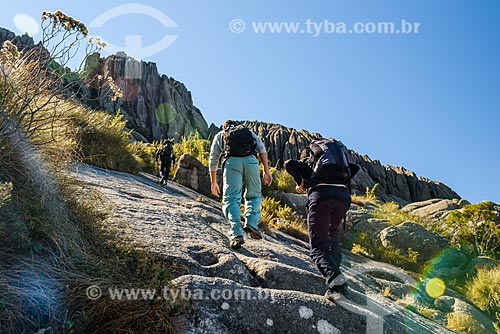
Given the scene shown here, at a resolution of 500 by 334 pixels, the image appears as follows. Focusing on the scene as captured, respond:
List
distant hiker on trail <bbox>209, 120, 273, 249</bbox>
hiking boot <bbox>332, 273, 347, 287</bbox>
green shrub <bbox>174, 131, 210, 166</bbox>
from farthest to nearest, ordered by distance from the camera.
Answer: green shrub <bbox>174, 131, 210, 166</bbox>
distant hiker on trail <bbox>209, 120, 273, 249</bbox>
hiking boot <bbox>332, 273, 347, 287</bbox>

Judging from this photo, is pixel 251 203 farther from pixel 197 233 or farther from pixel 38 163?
pixel 38 163

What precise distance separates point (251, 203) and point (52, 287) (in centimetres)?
292

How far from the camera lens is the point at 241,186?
5.11m

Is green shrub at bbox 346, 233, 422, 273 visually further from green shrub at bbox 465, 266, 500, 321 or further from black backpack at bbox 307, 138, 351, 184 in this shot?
black backpack at bbox 307, 138, 351, 184

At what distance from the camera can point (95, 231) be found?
324 cm

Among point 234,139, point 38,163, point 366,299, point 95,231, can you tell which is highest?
point 234,139

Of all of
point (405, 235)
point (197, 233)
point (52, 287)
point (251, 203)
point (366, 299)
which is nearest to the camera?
→ point (52, 287)

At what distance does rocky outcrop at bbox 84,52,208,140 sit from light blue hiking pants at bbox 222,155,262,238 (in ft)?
117

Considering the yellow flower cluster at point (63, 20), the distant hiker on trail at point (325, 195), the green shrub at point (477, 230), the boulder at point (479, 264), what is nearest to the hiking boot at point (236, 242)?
the distant hiker on trail at point (325, 195)

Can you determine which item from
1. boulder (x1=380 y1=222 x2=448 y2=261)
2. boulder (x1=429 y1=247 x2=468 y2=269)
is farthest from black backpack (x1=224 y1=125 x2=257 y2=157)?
boulder (x1=429 y1=247 x2=468 y2=269)

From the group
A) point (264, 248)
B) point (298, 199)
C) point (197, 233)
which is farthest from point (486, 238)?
point (197, 233)

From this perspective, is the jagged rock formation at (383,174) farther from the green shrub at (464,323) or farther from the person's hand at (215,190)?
the person's hand at (215,190)

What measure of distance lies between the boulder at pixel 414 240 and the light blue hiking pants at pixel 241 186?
23.4ft

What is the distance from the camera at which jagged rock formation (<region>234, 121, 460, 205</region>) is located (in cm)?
3788
